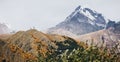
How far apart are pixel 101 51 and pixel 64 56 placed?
11670 millimetres

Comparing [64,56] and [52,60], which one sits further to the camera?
[52,60]

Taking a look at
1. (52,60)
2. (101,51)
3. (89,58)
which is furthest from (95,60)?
(52,60)

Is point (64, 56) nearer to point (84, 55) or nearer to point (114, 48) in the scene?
point (84, 55)

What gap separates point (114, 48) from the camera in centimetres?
8000

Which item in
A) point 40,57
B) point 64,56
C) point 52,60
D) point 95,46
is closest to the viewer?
point 64,56

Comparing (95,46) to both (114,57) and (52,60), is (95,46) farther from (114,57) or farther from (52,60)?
(52,60)

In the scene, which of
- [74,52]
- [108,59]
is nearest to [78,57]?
[74,52]

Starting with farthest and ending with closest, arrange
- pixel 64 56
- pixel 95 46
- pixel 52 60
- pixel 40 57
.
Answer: pixel 40 57 < pixel 52 60 < pixel 95 46 < pixel 64 56

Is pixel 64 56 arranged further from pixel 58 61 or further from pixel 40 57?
pixel 40 57

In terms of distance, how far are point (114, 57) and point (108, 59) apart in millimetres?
→ 1291

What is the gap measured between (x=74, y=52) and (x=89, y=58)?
327 cm

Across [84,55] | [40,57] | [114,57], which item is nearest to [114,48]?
[114,57]

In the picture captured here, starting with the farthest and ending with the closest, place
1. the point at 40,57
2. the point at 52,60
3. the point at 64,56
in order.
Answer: the point at 40,57
the point at 52,60
the point at 64,56

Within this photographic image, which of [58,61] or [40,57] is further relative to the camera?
[40,57]
